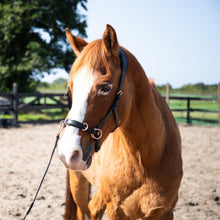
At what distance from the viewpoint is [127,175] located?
189cm

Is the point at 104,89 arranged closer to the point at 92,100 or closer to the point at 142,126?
the point at 92,100

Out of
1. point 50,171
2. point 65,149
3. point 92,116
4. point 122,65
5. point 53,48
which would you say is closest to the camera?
point 65,149

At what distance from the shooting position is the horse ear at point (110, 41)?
1.52 metres

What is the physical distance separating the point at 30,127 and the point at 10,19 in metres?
6.85

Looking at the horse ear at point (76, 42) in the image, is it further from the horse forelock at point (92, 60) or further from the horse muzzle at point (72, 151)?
the horse muzzle at point (72, 151)

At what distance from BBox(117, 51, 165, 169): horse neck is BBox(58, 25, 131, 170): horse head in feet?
0.56

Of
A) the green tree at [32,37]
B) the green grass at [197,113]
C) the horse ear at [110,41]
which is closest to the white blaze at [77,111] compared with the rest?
the horse ear at [110,41]

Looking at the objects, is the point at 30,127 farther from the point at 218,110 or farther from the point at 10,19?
the point at 218,110

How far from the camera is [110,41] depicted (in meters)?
1.58

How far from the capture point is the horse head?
138 centimetres

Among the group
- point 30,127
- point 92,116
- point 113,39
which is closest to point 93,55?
point 113,39

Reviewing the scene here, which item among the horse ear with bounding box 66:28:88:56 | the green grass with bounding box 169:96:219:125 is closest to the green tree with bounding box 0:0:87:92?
the green grass with bounding box 169:96:219:125

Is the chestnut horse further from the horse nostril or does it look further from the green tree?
the green tree

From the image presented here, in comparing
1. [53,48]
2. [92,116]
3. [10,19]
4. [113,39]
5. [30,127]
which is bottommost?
[30,127]
